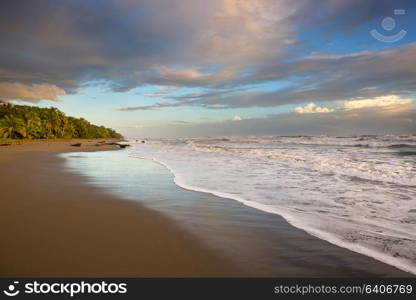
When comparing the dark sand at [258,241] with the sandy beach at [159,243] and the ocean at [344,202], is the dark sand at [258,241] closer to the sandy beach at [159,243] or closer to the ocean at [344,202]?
the sandy beach at [159,243]

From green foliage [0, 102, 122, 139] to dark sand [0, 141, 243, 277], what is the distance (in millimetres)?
61059

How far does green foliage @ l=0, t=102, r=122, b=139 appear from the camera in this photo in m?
58.0

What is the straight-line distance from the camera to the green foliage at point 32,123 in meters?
58.0

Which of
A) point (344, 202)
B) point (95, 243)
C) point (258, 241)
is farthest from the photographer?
point (344, 202)

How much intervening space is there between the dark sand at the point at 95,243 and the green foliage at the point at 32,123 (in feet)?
200

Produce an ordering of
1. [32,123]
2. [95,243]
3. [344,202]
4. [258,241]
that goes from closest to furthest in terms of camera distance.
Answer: [95,243] → [258,241] → [344,202] → [32,123]

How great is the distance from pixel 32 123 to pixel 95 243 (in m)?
74.7

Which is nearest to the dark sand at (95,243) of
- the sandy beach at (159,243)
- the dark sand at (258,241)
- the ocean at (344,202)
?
the sandy beach at (159,243)

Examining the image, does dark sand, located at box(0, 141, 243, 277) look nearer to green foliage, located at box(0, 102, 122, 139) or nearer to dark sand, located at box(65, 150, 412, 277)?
dark sand, located at box(65, 150, 412, 277)

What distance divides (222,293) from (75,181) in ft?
25.5

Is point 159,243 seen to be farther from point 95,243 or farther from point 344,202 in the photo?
point 344,202

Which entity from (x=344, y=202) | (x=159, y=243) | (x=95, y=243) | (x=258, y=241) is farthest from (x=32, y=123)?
(x=258, y=241)

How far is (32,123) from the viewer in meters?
64.7

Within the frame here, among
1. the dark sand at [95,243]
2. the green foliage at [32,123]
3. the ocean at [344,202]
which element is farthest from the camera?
the green foliage at [32,123]
